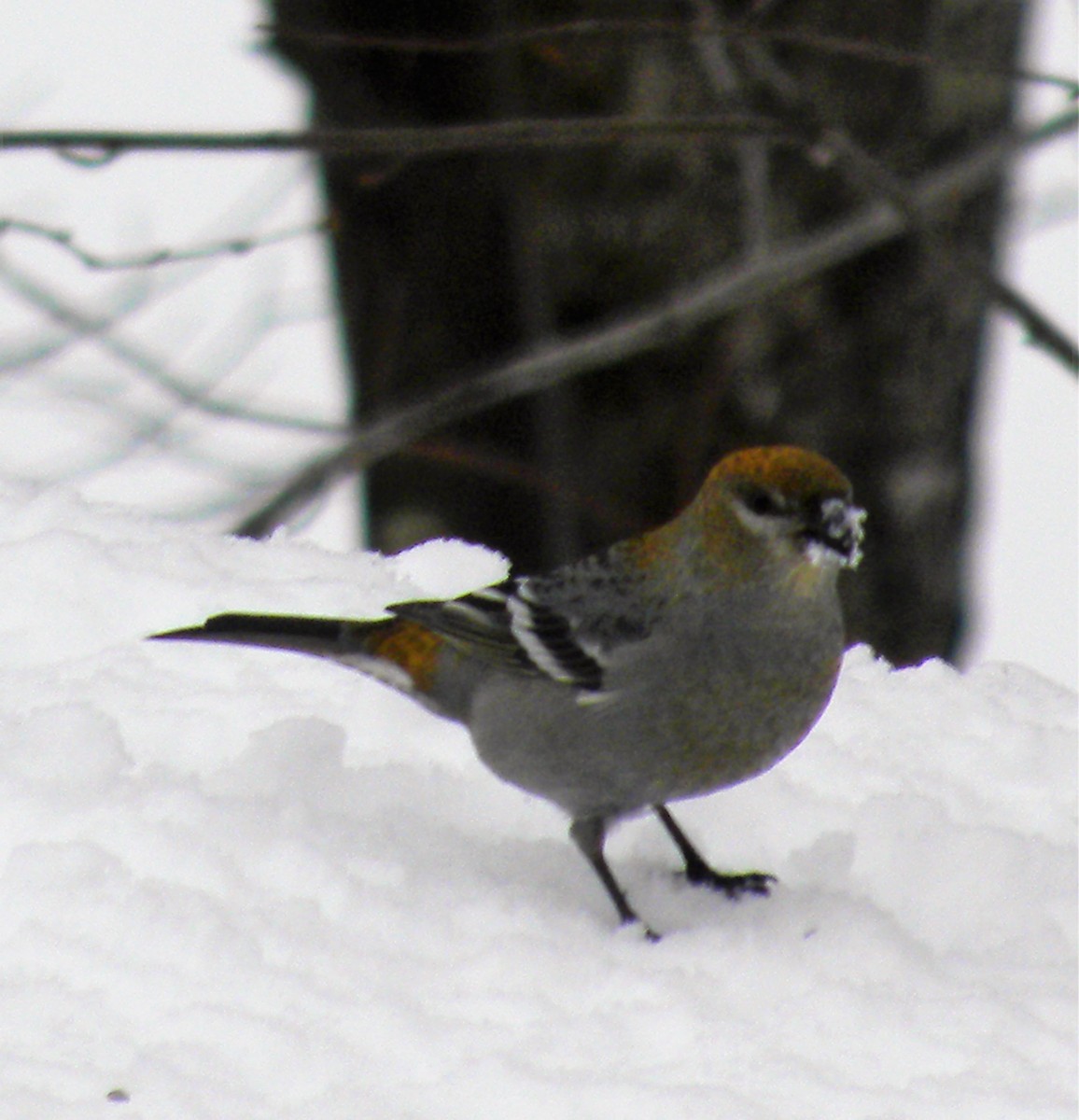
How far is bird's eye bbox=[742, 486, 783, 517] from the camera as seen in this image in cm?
331

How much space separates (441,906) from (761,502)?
90cm

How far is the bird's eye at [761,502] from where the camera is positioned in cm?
331

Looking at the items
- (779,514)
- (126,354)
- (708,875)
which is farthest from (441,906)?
(126,354)

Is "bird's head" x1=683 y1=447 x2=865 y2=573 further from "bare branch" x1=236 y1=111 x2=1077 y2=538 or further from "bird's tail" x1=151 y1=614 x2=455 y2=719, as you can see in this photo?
"bare branch" x1=236 y1=111 x2=1077 y2=538

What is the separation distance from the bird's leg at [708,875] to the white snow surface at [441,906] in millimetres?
51

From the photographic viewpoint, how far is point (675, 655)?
3.34m

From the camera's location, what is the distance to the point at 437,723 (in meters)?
3.98

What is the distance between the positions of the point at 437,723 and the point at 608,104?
91.4 inches

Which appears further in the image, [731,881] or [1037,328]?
[1037,328]

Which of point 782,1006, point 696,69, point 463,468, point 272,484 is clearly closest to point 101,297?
point 272,484

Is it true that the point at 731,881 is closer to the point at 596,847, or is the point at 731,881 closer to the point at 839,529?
the point at 596,847

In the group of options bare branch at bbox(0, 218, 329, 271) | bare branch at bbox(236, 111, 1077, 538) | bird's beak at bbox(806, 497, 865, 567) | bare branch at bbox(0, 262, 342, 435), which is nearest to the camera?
bird's beak at bbox(806, 497, 865, 567)

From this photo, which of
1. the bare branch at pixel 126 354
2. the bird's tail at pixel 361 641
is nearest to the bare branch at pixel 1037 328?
the bird's tail at pixel 361 641

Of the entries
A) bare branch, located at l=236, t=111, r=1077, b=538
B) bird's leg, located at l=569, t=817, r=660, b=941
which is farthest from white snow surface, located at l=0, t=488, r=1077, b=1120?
bare branch, located at l=236, t=111, r=1077, b=538
